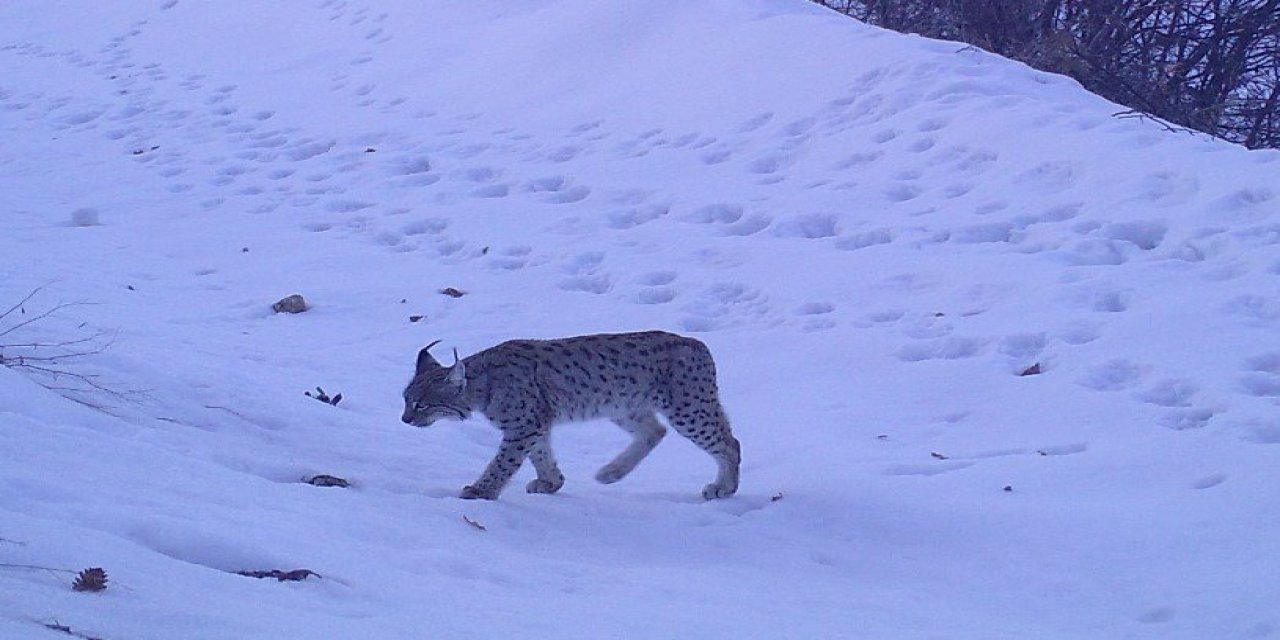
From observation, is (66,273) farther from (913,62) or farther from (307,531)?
(913,62)

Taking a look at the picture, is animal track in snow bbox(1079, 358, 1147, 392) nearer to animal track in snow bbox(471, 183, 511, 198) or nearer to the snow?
the snow

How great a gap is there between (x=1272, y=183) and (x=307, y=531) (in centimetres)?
758

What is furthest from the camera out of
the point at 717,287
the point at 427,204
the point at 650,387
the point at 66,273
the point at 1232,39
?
the point at 1232,39

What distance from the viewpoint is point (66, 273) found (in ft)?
34.8

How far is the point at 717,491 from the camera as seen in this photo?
6719 mm

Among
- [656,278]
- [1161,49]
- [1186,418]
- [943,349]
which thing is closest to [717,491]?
[943,349]

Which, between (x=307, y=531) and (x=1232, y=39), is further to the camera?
(x=1232, y=39)

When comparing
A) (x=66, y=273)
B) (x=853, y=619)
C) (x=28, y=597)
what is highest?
(x=28, y=597)

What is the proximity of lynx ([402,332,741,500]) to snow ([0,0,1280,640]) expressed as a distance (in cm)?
32

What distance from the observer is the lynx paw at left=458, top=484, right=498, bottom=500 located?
651 centimetres

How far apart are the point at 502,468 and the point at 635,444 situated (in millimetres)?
975

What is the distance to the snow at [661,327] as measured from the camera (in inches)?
193

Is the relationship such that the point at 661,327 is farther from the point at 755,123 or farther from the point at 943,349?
the point at 755,123

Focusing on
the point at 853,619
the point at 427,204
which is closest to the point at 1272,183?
the point at 853,619
